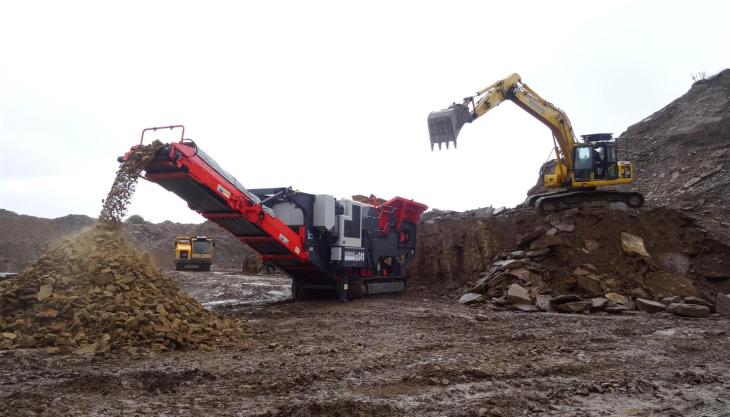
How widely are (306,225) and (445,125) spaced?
16.8ft

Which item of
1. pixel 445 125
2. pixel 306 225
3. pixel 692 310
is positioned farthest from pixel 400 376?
pixel 445 125

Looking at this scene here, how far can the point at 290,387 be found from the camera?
4273mm

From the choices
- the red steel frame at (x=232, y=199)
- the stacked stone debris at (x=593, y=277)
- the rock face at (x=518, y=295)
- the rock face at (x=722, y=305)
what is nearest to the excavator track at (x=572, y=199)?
the stacked stone debris at (x=593, y=277)

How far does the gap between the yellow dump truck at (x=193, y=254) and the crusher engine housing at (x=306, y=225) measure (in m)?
16.6

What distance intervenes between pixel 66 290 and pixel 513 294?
7.70m

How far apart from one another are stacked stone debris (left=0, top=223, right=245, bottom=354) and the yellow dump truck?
2083cm

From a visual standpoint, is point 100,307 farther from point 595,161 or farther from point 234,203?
point 595,161

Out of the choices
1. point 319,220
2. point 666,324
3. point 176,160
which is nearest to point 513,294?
point 666,324

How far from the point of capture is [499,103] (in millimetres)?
14734

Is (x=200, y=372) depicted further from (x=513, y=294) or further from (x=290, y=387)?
(x=513, y=294)

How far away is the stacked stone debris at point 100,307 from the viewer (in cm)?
546

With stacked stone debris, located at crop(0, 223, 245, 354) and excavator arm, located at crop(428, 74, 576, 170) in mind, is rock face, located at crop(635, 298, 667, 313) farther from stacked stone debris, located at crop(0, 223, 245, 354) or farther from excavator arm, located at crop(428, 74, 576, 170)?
stacked stone debris, located at crop(0, 223, 245, 354)

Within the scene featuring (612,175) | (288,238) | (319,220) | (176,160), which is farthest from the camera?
(612,175)

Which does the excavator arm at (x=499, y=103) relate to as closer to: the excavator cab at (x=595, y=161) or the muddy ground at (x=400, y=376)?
the excavator cab at (x=595, y=161)
